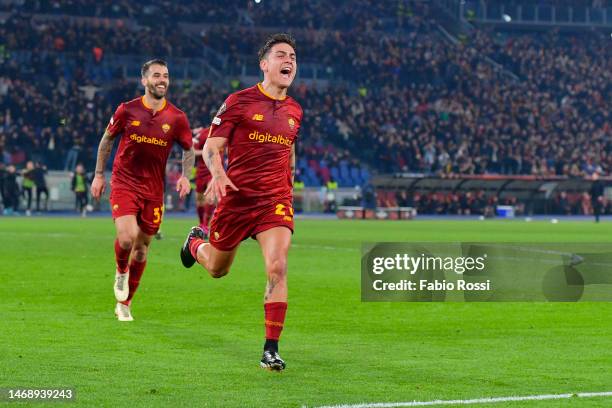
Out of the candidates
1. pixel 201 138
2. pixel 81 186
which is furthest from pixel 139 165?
pixel 81 186

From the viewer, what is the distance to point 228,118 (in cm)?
980

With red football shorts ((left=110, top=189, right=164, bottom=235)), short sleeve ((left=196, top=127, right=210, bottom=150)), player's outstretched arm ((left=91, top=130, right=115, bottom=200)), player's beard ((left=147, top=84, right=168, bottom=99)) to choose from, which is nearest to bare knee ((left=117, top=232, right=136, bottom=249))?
red football shorts ((left=110, top=189, right=164, bottom=235))

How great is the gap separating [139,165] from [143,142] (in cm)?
27

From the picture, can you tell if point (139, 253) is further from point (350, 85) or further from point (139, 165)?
point (350, 85)

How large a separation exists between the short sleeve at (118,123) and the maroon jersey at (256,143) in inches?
130

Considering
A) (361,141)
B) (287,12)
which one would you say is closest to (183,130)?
(361,141)

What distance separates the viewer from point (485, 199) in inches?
2189

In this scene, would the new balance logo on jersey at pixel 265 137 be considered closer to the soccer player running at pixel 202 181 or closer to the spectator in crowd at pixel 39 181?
the soccer player running at pixel 202 181

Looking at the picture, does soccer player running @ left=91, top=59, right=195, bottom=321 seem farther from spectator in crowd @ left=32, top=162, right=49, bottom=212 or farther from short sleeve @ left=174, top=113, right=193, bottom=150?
spectator in crowd @ left=32, top=162, right=49, bottom=212

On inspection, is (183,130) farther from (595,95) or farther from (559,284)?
(595,95)

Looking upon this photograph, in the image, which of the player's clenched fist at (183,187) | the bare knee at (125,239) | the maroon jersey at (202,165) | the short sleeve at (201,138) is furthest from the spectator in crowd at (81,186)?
the player's clenched fist at (183,187)

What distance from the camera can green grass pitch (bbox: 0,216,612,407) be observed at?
813cm

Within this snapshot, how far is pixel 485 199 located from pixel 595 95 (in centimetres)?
1610

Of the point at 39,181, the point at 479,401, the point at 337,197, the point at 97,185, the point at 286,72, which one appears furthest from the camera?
the point at 337,197
